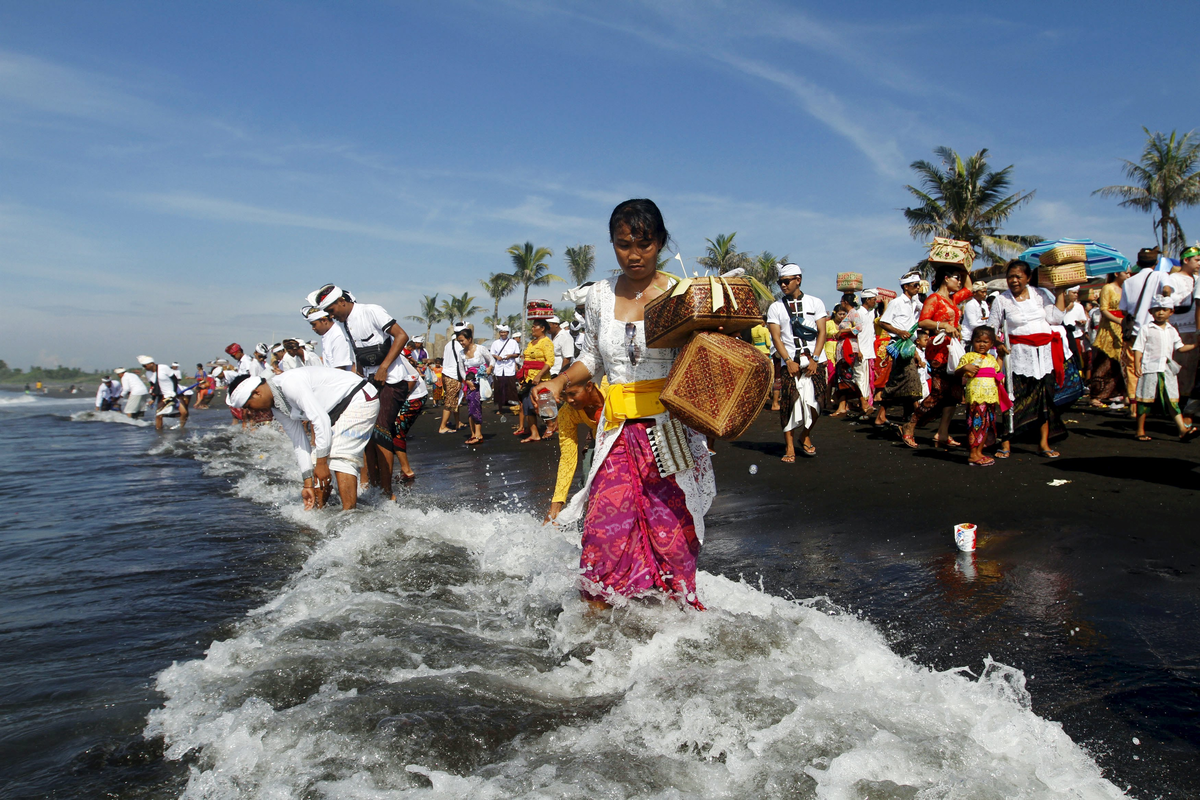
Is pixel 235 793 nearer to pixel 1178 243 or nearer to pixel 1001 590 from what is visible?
pixel 1001 590

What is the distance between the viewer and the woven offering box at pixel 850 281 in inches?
505

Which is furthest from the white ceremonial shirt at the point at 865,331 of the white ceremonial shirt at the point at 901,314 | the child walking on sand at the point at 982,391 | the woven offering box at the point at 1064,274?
the child walking on sand at the point at 982,391

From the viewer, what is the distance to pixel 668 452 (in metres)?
3.23

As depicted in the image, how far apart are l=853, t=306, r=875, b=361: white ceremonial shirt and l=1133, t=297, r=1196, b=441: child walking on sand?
3445 millimetres

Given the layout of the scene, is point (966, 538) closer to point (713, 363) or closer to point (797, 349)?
point (713, 363)

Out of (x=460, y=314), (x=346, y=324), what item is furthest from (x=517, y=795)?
(x=460, y=314)

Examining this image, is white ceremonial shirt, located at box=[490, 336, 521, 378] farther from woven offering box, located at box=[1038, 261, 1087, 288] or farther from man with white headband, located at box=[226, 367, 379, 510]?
woven offering box, located at box=[1038, 261, 1087, 288]

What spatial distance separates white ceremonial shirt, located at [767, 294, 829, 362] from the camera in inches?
346

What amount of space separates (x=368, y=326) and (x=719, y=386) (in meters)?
5.23

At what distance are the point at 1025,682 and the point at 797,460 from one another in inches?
241

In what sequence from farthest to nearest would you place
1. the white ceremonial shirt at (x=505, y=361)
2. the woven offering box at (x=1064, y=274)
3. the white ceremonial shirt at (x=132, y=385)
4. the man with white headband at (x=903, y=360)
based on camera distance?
the white ceremonial shirt at (x=132, y=385) → the white ceremonial shirt at (x=505, y=361) → the man with white headband at (x=903, y=360) → the woven offering box at (x=1064, y=274)

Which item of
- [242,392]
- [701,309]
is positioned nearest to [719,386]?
[701,309]

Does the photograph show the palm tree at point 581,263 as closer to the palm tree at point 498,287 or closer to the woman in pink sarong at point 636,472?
the palm tree at point 498,287

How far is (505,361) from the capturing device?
14.8m
